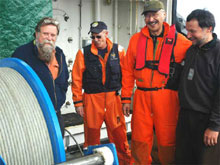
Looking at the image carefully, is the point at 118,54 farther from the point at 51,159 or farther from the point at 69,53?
the point at 51,159

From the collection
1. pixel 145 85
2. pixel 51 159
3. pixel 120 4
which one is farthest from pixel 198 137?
pixel 120 4

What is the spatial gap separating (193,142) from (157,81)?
2.34 ft

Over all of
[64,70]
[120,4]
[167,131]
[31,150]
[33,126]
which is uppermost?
[120,4]

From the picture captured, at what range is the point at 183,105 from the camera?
7.89ft

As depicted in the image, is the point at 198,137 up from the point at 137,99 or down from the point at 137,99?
down

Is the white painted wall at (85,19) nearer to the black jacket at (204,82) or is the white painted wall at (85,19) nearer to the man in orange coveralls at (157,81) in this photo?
the man in orange coveralls at (157,81)

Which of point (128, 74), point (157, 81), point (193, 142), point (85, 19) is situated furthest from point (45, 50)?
point (85, 19)

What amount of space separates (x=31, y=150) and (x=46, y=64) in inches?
41.8

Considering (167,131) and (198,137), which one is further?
(167,131)

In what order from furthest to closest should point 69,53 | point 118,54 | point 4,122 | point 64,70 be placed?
point 69,53 → point 118,54 → point 64,70 → point 4,122

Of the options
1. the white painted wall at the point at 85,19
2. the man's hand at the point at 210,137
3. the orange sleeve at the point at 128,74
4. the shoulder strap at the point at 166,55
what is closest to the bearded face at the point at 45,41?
the orange sleeve at the point at 128,74

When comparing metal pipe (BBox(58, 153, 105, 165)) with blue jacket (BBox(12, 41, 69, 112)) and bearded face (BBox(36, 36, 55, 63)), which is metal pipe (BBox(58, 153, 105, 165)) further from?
bearded face (BBox(36, 36, 55, 63))

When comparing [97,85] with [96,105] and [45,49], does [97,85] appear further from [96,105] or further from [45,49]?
[45,49]

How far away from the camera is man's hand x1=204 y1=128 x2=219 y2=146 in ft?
7.14
